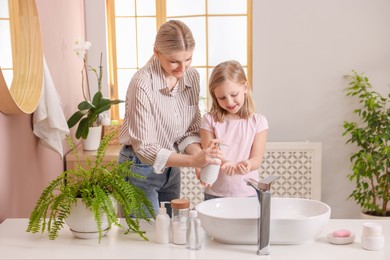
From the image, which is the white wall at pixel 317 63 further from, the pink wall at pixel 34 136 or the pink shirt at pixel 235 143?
the pink shirt at pixel 235 143

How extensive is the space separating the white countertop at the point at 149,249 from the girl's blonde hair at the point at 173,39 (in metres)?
0.64

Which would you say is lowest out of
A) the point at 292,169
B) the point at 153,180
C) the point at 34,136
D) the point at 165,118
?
the point at 292,169

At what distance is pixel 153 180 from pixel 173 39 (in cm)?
57

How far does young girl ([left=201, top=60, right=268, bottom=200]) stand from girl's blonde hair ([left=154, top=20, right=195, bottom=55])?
0.72 ft

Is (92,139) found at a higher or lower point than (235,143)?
lower

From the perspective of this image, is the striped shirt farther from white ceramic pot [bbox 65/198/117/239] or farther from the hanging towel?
the hanging towel

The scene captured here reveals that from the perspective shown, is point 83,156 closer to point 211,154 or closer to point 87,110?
point 87,110

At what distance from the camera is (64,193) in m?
1.80

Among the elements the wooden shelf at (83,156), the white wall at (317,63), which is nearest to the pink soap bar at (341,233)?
the wooden shelf at (83,156)

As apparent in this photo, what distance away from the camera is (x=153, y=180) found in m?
2.25

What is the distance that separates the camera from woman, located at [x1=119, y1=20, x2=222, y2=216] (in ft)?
6.70

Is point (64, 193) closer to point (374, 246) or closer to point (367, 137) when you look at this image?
point (374, 246)

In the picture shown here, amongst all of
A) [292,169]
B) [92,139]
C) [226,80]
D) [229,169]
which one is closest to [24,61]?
[226,80]

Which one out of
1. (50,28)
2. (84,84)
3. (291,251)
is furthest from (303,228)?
(84,84)
